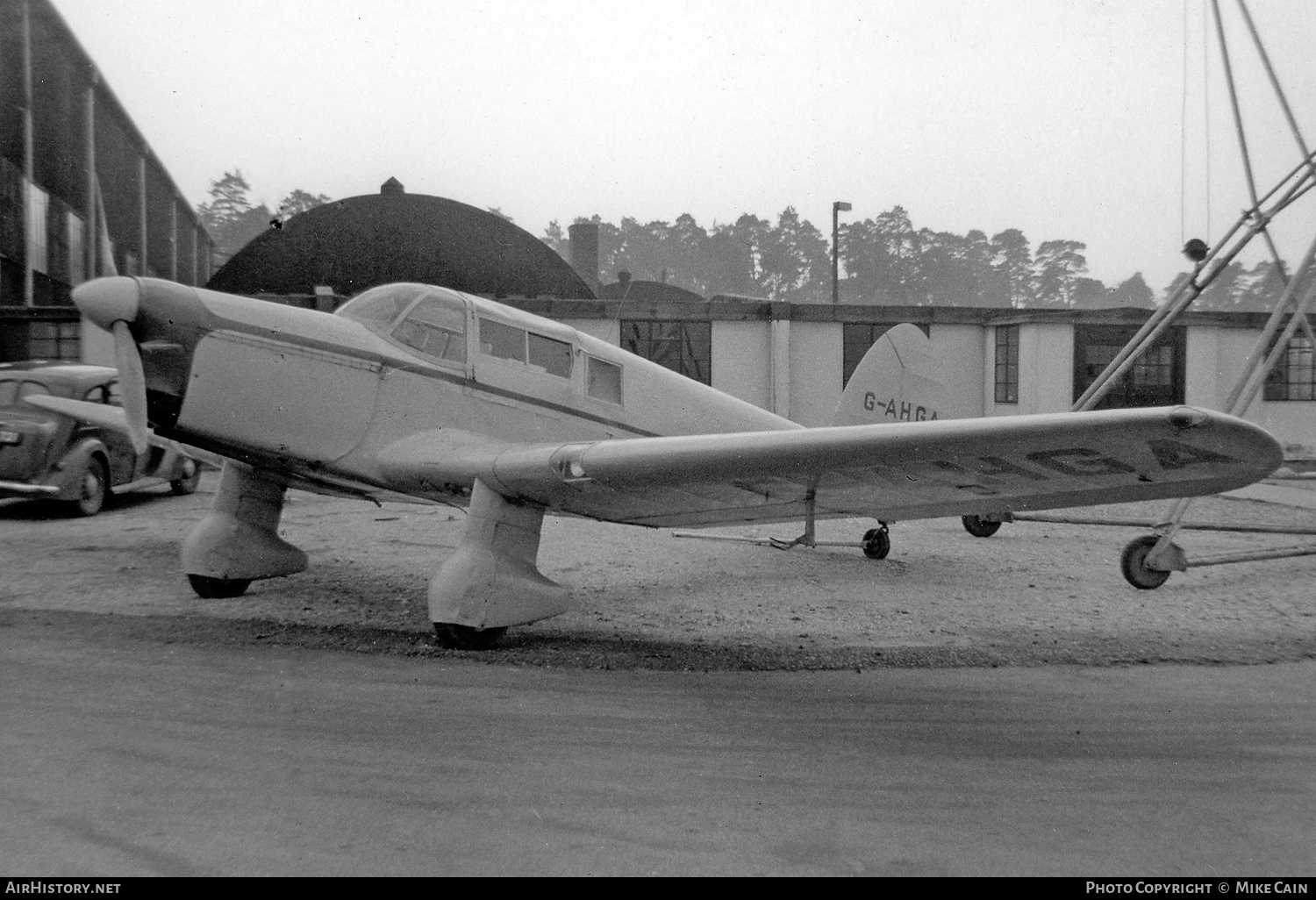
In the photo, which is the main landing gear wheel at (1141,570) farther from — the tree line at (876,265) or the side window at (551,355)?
the tree line at (876,265)

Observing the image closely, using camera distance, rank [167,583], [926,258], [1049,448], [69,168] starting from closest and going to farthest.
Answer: [1049,448] → [167,583] → [69,168] → [926,258]

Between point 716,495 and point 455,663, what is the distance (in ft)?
5.19

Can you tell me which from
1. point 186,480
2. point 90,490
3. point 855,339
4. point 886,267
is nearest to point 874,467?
point 90,490

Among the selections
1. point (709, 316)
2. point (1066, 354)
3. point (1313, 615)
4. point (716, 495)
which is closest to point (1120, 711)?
point (716, 495)

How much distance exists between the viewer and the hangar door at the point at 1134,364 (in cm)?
1706

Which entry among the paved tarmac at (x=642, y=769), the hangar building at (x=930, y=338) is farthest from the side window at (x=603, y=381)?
the hangar building at (x=930, y=338)

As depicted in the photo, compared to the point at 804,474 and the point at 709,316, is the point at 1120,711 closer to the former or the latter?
the point at 804,474

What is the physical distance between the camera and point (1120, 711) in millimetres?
3611

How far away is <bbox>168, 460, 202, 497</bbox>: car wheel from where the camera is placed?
1202 cm

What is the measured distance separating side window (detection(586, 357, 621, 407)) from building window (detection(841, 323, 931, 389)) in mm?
11675

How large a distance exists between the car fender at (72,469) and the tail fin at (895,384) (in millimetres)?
8281

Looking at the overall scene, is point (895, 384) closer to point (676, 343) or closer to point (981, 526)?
point (981, 526)

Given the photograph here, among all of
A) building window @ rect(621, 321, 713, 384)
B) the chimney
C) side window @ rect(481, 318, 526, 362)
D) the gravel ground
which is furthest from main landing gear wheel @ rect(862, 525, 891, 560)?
the chimney

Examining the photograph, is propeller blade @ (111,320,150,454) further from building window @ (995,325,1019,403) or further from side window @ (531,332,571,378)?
building window @ (995,325,1019,403)
